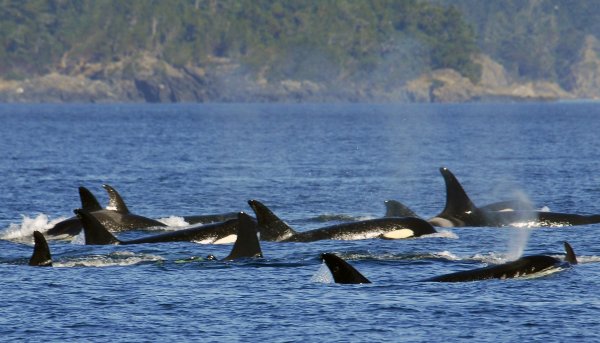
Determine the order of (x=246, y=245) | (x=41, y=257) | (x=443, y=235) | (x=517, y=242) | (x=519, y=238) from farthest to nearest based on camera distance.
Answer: (x=519, y=238), (x=443, y=235), (x=517, y=242), (x=246, y=245), (x=41, y=257)

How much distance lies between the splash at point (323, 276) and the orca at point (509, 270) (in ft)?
6.34

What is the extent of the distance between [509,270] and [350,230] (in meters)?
7.51

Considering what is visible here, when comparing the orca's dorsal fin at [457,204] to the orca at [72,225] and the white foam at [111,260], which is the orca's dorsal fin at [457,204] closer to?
the orca at [72,225]

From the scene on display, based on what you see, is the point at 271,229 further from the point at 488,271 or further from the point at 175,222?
the point at 488,271

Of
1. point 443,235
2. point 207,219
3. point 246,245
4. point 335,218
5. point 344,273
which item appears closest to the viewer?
point 344,273

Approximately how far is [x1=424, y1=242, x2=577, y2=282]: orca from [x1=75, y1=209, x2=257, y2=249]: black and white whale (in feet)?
22.1

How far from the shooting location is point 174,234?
31922mm

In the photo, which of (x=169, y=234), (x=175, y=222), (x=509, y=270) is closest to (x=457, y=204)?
(x=175, y=222)

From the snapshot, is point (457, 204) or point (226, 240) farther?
point (457, 204)

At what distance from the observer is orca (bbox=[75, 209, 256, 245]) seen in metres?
30.8

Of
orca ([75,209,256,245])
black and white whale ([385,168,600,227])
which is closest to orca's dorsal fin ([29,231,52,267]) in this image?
orca ([75,209,256,245])

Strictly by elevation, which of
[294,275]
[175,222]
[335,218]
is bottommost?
[335,218]

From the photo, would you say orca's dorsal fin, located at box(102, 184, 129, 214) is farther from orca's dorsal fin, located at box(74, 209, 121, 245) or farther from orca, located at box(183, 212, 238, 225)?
orca's dorsal fin, located at box(74, 209, 121, 245)

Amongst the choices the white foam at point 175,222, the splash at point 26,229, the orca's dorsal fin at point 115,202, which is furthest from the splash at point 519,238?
the splash at point 26,229
